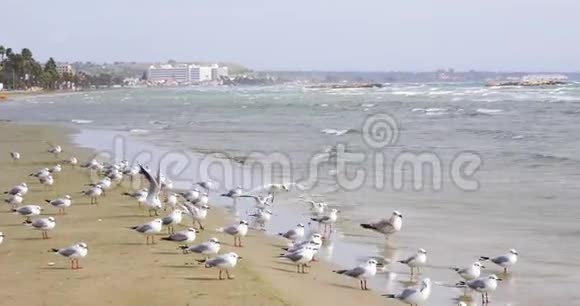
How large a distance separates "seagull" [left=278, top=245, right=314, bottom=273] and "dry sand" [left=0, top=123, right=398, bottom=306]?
6.5 inches

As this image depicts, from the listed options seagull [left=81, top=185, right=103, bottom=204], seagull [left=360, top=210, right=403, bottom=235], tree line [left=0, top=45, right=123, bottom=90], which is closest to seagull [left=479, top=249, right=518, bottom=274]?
seagull [left=360, top=210, right=403, bottom=235]

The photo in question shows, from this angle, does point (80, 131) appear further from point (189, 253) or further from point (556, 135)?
point (189, 253)

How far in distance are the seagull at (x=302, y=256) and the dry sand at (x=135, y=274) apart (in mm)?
166

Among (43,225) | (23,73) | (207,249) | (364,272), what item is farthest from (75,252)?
(23,73)

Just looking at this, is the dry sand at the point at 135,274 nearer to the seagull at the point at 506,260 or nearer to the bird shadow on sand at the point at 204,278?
the bird shadow on sand at the point at 204,278

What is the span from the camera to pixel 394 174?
21.2 meters

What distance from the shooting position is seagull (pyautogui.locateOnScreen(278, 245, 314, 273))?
10.9 meters

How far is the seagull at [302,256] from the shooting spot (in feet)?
35.7

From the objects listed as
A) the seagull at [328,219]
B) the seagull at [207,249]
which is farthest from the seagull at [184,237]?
the seagull at [328,219]

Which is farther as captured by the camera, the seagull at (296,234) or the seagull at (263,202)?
the seagull at (263,202)

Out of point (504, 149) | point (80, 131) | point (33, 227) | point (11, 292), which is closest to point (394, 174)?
point (504, 149)

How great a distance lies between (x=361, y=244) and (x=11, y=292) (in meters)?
5.63

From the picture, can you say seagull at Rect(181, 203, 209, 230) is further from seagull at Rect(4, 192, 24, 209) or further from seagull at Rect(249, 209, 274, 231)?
seagull at Rect(4, 192, 24, 209)

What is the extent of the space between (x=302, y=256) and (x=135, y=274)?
222 cm
